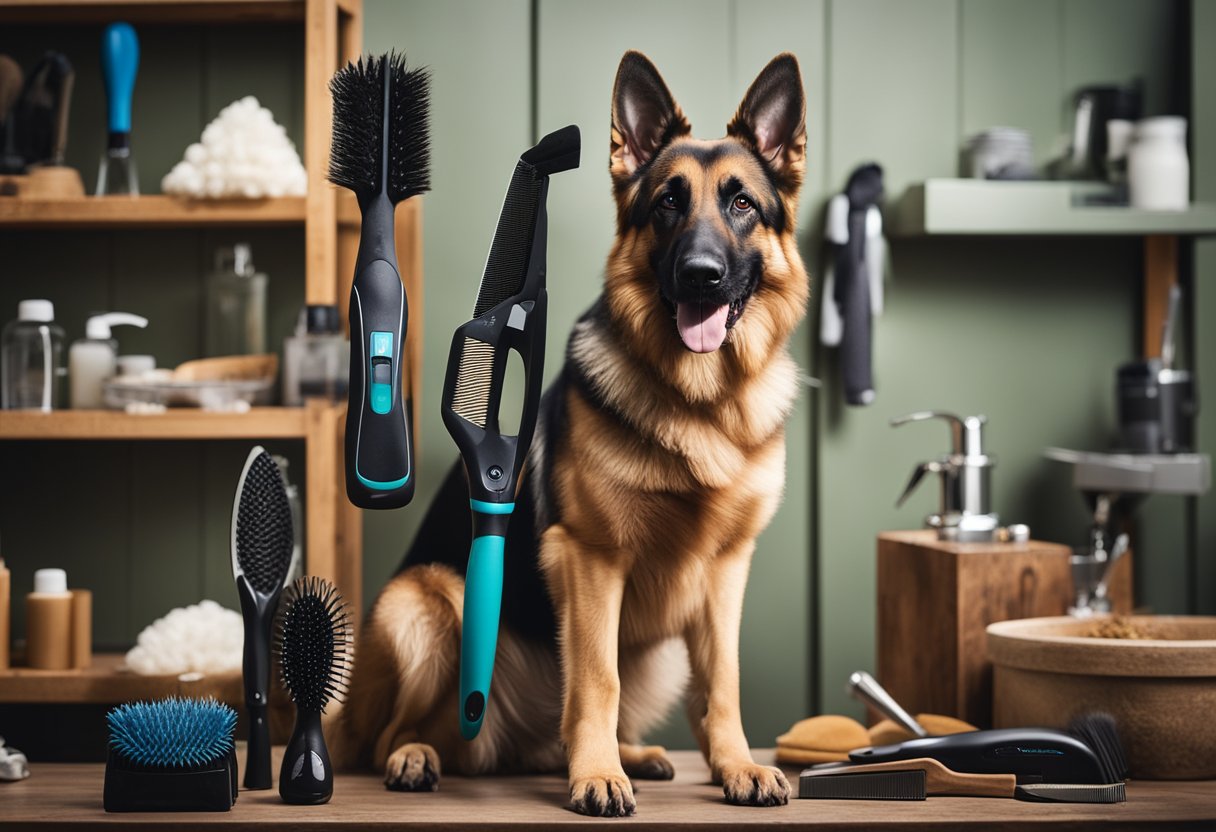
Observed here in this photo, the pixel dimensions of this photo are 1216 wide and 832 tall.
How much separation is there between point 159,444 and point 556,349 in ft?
2.61

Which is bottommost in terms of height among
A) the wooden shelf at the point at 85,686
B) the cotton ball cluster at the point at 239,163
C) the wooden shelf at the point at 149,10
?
the wooden shelf at the point at 85,686

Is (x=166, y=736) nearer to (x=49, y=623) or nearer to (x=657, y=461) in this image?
(x=657, y=461)

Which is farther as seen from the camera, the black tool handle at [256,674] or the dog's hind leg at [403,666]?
the dog's hind leg at [403,666]

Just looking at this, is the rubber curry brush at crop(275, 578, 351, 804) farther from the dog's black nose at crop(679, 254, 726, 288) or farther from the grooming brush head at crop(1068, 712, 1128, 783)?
the grooming brush head at crop(1068, 712, 1128, 783)

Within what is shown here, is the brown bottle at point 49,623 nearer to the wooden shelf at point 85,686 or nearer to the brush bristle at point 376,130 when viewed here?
the wooden shelf at point 85,686

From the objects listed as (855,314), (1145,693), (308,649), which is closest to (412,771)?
(308,649)

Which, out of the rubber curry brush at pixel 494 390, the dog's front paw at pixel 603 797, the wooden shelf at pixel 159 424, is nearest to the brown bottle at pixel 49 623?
the wooden shelf at pixel 159 424

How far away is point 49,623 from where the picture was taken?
1771 millimetres

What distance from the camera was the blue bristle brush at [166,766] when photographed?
1.15 metres

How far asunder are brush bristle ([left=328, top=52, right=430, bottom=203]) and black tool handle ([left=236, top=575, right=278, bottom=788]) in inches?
18.7

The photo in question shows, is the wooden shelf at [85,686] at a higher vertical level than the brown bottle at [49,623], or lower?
lower

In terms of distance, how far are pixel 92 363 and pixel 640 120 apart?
3.72ft

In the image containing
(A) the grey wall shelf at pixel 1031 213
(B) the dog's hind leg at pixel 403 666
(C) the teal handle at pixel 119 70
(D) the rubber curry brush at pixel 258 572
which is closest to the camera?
(D) the rubber curry brush at pixel 258 572

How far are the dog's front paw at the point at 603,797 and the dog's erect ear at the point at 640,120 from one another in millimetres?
724
